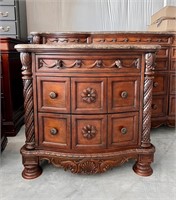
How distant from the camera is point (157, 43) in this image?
6.62ft

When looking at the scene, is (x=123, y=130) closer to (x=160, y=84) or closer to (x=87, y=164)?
(x=87, y=164)

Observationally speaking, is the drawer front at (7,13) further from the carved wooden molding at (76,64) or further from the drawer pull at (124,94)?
the drawer pull at (124,94)

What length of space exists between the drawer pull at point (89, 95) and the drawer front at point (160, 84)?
3.29 feet

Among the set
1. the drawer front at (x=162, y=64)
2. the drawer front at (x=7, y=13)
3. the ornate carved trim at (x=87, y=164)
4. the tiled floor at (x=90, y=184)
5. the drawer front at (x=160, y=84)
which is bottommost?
the tiled floor at (x=90, y=184)

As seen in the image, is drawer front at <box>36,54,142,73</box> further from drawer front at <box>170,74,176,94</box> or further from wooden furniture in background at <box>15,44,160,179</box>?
drawer front at <box>170,74,176,94</box>

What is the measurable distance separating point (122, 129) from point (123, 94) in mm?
229

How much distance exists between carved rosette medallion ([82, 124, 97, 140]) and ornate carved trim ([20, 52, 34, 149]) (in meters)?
0.34

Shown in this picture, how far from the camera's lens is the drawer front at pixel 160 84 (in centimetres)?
210

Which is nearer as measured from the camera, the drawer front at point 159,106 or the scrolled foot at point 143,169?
the scrolled foot at point 143,169

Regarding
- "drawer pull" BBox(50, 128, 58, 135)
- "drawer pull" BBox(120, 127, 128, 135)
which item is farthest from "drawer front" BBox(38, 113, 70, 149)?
"drawer pull" BBox(120, 127, 128, 135)

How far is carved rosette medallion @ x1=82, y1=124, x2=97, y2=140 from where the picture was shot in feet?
4.42

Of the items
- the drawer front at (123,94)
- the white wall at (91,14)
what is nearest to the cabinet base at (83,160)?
the drawer front at (123,94)

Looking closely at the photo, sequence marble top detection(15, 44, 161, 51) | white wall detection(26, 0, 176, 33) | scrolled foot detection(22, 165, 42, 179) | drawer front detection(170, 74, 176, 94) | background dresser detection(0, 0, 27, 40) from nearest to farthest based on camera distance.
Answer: marble top detection(15, 44, 161, 51) → scrolled foot detection(22, 165, 42, 179) → drawer front detection(170, 74, 176, 94) → background dresser detection(0, 0, 27, 40) → white wall detection(26, 0, 176, 33)

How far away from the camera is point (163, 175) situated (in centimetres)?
147
